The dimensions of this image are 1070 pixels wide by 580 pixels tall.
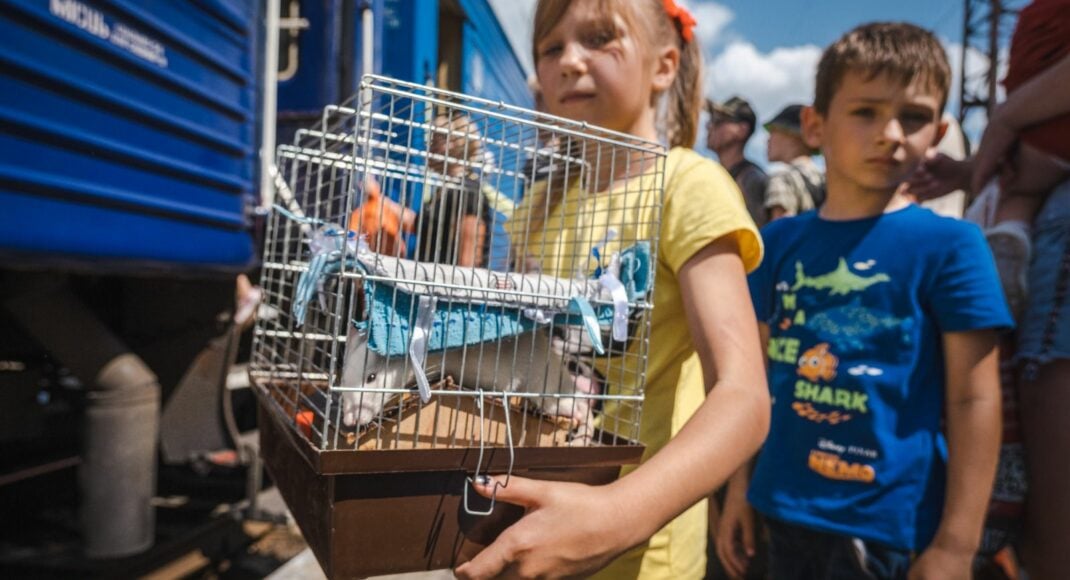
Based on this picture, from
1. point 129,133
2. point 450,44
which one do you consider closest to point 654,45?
point 129,133

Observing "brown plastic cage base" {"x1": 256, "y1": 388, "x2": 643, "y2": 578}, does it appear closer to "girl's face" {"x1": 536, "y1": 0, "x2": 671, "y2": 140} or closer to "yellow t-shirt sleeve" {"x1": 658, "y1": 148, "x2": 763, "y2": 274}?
"yellow t-shirt sleeve" {"x1": 658, "y1": 148, "x2": 763, "y2": 274}

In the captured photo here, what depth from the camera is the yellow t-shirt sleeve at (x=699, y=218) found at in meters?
0.94

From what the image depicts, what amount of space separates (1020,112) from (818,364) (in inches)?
31.7

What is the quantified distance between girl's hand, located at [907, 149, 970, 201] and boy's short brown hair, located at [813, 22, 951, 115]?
0.83 feet

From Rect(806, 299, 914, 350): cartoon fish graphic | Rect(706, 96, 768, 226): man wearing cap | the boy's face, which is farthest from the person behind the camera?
Rect(706, 96, 768, 226): man wearing cap

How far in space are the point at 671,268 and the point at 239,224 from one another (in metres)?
2.32

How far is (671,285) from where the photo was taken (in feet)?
3.39

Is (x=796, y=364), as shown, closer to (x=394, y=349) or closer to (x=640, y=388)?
(x=640, y=388)

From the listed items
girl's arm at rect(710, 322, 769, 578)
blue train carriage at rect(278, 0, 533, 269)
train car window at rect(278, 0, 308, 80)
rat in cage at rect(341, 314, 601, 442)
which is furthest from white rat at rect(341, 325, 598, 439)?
train car window at rect(278, 0, 308, 80)

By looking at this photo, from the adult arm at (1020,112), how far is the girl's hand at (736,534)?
3.49ft

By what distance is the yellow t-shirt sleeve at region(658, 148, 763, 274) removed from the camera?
945mm

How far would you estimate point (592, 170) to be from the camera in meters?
1.31

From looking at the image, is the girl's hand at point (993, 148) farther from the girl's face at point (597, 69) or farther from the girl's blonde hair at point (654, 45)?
the girl's face at point (597, 69)

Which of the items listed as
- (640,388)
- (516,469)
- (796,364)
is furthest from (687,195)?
(796,364)
